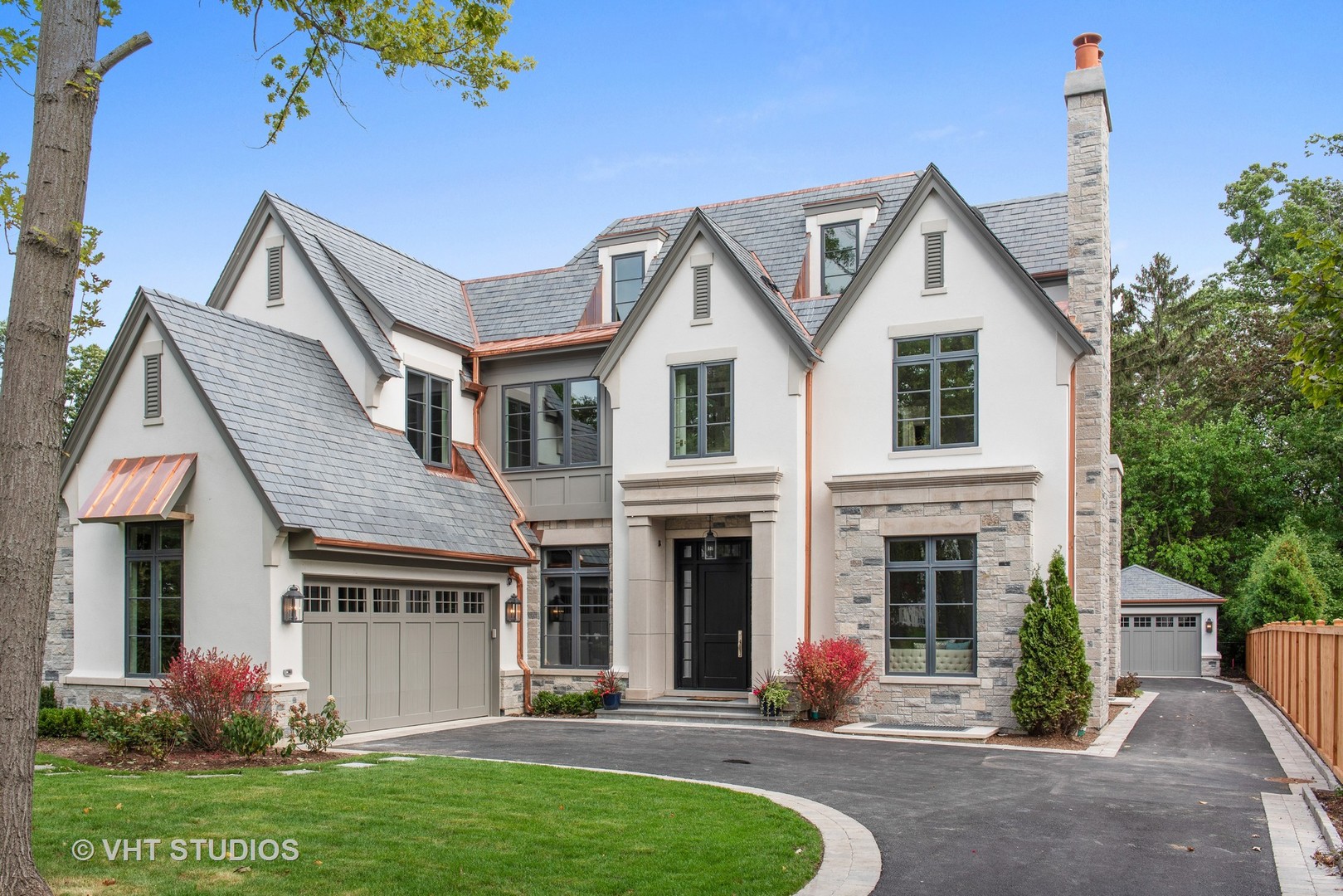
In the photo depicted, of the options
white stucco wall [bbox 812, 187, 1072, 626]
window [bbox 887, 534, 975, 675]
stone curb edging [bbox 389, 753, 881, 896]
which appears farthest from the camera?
window [bbox 887, 534, 975, 675]

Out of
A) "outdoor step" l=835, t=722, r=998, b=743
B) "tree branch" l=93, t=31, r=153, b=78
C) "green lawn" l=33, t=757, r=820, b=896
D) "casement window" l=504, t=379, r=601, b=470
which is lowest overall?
"outdoor step" l=835, t=722, r=998, b=743

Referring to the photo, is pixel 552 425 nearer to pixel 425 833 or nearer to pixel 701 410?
pixel 701 410

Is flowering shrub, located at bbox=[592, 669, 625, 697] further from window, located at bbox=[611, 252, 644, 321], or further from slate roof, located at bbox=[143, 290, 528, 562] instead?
window, located at bbox=[611, 252, 644, 321]

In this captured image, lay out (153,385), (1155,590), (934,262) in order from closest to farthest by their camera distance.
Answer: (153,385) < (934,262) < (1155,590)

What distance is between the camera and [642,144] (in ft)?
69.3

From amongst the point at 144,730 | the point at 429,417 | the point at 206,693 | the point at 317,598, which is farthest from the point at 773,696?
the point at 144,730

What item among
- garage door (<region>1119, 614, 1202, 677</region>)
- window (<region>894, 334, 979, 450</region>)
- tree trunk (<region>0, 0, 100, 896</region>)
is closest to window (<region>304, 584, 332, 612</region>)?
window (<region>894, 334, 979, 450</region>)

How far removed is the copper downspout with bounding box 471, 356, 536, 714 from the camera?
20.0 m

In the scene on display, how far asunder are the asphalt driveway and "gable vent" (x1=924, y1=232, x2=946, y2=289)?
7.18 m

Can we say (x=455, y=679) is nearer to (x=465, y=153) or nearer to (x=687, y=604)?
(x=687, y=604)

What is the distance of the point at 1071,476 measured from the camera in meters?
17.0

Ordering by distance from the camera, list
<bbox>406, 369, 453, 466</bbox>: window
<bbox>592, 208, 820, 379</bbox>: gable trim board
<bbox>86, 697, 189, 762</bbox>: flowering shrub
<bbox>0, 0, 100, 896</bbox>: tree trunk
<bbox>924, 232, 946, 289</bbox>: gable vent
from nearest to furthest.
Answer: <bbox>0, 0, 100, 896</bbox>: tree trunk
<bbox>86, 697, 189, 762</bbox>: flowering shrub
<bbox>924, 232, 946, 289</bbox>: gable vent
<bbox>592, 208, 820, 379</bbox>: gable trim board
<bbox>406, 369, 453, 466</bbox>: window

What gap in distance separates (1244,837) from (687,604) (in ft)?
37.7

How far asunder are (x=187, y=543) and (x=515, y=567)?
601cm
